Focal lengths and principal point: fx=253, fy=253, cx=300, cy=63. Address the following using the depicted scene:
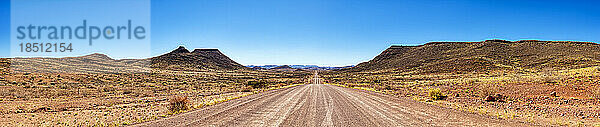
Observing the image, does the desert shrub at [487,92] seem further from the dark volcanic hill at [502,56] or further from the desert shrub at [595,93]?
the dark volcanic hill at [502,56]

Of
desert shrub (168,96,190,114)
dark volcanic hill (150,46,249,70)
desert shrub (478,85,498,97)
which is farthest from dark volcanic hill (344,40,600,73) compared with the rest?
dark volcanic hill (150,46,249,70)

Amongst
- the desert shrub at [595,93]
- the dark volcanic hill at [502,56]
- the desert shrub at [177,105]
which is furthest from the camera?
the dark volcanic hill at [502,56]

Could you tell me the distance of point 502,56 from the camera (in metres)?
69.5

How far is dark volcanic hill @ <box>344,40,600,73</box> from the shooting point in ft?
173

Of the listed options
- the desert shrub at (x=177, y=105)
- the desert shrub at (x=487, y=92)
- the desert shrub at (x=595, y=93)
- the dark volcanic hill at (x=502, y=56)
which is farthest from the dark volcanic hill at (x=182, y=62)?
the desert shrub at (x=595, y=93)

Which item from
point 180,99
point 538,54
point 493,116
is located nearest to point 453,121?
point 493,116

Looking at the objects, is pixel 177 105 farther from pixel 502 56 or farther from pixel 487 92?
pixel 502 56

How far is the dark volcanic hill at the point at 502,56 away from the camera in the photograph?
52.8 meters

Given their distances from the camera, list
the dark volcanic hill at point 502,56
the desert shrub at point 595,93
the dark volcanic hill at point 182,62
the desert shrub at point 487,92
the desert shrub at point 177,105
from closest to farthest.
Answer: the desert shrub at point 177,105 < the desert shrub at point 595,93 < the desert shrub at point 487,92 < the dark volcanic hill at point 502,56 < the dark volcanic hill at point 182,62

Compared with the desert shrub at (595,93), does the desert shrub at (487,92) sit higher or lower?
lower

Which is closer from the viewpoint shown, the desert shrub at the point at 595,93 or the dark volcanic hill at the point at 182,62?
the desert shrub at the point at 595,93

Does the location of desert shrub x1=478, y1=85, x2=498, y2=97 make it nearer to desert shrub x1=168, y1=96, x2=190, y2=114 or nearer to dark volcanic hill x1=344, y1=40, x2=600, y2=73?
desert shrub x1=168, y1=96, x2=190, y2=114

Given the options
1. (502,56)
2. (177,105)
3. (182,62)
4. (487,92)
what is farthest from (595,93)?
(182,62)

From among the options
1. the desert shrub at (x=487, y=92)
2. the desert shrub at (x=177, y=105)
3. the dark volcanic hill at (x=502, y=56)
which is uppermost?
the dark volcanic hill at (x=502, y=56)
